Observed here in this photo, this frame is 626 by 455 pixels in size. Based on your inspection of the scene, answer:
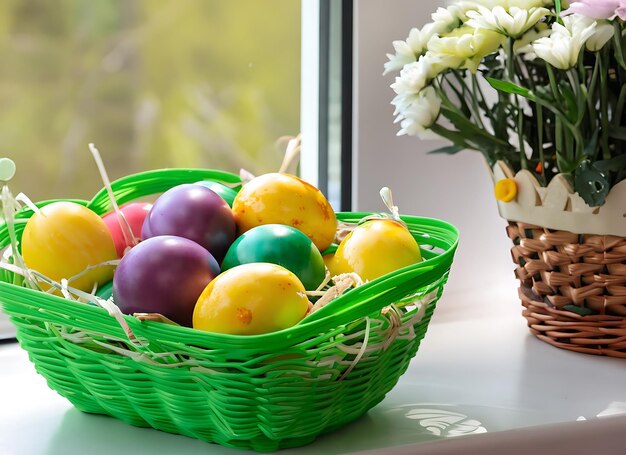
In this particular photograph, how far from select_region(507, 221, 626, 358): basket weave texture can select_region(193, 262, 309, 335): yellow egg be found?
1.14ft

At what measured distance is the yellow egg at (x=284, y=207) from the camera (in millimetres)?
665

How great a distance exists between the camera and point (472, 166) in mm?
1070

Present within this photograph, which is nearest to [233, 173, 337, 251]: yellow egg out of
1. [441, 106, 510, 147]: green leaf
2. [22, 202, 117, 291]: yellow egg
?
[22, 202, 117, 291]: yellow egg

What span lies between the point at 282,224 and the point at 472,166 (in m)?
0.48

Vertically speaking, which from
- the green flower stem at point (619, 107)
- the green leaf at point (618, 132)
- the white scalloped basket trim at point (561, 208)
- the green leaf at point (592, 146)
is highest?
the green flower stem at point (619, 107)

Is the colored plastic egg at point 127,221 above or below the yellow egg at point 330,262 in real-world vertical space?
above

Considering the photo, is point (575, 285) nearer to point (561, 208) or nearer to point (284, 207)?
point (561, 208)

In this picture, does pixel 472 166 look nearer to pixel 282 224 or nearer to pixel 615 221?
pixel 615 221

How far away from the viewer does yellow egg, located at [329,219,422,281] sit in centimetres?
62

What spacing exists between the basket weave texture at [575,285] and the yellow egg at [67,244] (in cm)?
41

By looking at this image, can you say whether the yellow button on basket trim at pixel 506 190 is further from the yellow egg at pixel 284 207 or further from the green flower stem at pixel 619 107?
the yellow egg at pixel 284 207

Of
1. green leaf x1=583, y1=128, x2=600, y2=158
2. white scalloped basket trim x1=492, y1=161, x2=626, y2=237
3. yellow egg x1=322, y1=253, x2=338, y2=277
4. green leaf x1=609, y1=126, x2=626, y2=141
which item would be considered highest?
green leaf x1=609, y1=126, x2=626, y2=141

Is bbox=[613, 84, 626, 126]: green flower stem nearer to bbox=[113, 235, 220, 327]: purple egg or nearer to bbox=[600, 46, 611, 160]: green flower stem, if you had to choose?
bbox=[600, 46, 611, 160]: green flower stem

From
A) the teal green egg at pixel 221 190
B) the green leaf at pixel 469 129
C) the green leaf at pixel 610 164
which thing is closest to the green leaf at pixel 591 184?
the green leaf at pixel 610 164
